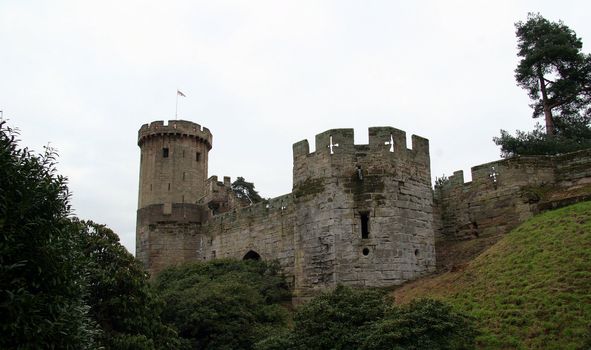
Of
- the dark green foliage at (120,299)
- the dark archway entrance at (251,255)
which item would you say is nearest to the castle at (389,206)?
the dark archway entrance at (251,255)

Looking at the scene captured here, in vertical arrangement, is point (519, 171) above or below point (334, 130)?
below

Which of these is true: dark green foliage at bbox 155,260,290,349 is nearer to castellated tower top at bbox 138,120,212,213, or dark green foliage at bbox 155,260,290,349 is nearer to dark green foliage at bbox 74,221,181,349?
dark green foliage at bbox 74,221,181,349

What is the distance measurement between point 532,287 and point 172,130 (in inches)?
997

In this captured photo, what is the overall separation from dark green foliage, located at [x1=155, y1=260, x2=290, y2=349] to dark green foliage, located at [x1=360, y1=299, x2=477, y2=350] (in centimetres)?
559

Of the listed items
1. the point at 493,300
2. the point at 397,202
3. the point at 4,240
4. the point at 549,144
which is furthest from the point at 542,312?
the point at 549,144

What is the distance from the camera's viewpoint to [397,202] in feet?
63.7

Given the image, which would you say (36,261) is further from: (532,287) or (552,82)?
(552,82)

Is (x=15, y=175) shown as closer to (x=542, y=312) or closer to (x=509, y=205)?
(x=542, y=312)

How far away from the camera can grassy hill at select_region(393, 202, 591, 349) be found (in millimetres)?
12523

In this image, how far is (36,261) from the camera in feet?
29.7

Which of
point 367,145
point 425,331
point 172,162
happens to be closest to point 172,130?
point 172,162

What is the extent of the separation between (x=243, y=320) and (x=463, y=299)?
655 cm

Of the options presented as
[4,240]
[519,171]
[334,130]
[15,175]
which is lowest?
[4,240]

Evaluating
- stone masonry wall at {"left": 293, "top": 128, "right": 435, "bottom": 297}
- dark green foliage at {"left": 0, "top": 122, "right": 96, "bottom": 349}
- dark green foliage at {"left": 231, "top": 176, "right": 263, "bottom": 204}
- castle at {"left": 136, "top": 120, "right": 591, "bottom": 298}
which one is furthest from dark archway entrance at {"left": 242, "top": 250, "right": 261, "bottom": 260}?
dark green foliage at {"left": 231, "top": 176, "right": 263, "bottom": 204}
